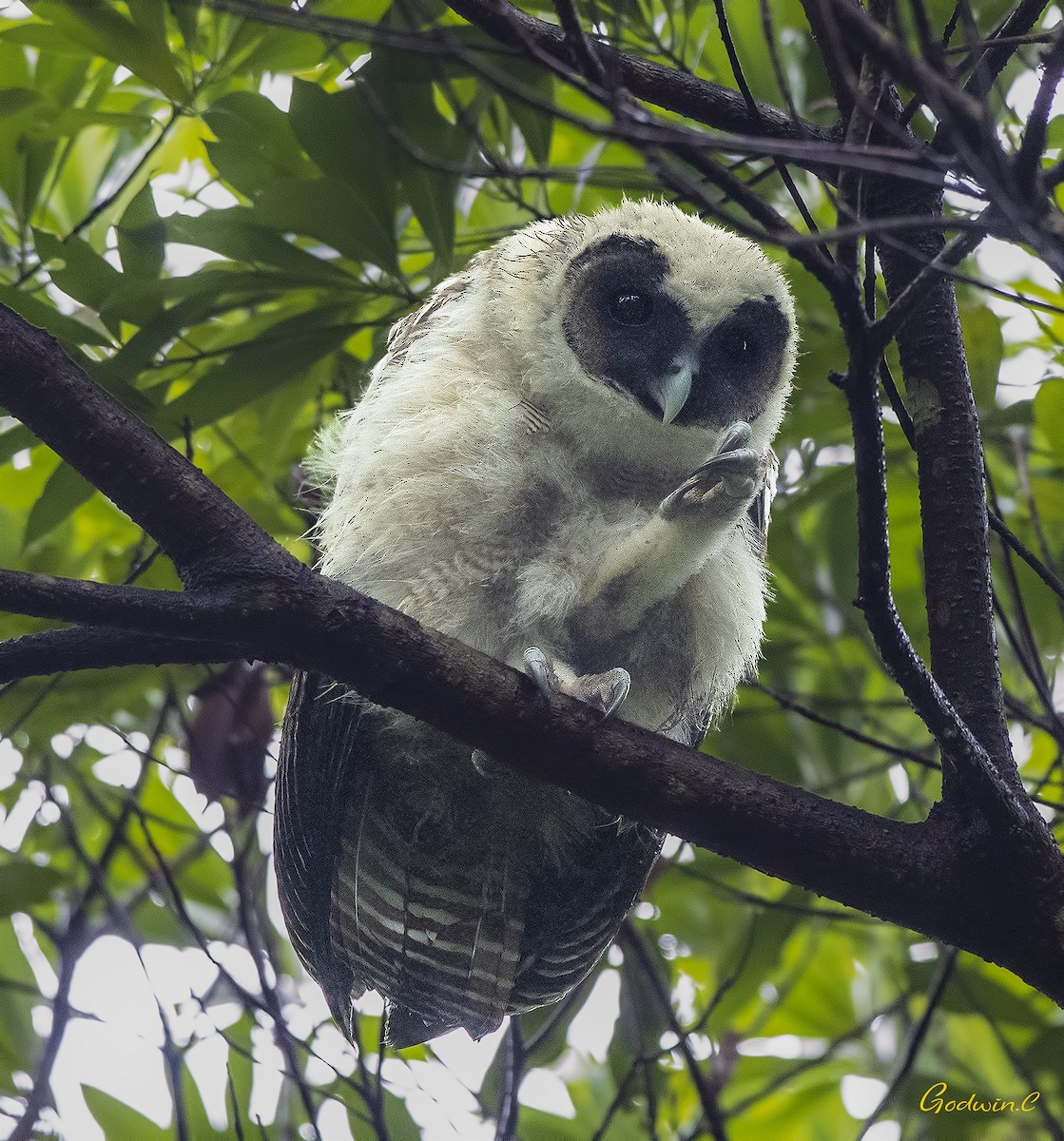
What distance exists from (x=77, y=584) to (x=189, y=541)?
0.64ft

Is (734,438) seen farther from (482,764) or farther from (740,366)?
(482,764)

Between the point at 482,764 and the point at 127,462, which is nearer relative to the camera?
the point at 127,462

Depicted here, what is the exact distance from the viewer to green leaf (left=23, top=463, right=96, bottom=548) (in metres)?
2.33

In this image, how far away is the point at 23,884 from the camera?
8.15 feet

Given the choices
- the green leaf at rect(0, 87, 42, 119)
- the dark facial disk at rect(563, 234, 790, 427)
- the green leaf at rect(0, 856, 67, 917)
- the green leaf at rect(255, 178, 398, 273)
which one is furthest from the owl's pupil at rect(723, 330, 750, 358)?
the green leaf at rect(0, 856, 67, 917)

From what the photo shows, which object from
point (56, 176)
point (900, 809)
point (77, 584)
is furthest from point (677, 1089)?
point (56, 176)

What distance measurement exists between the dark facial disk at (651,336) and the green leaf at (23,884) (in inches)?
57.4

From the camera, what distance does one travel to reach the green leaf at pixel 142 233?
7.43 ft

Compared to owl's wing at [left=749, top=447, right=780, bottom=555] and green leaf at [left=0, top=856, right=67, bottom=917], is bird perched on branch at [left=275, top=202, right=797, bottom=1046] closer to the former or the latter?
owl's wing at [left=749, top=447, right=780, bottom=555]

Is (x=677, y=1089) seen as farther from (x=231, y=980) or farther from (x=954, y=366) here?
(x=954, y=366)

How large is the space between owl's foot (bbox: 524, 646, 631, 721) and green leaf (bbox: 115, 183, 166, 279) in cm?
105

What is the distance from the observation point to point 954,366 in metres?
1.90

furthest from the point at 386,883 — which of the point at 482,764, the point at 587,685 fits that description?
the point at 587,685

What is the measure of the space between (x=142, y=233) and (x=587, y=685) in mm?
1154
